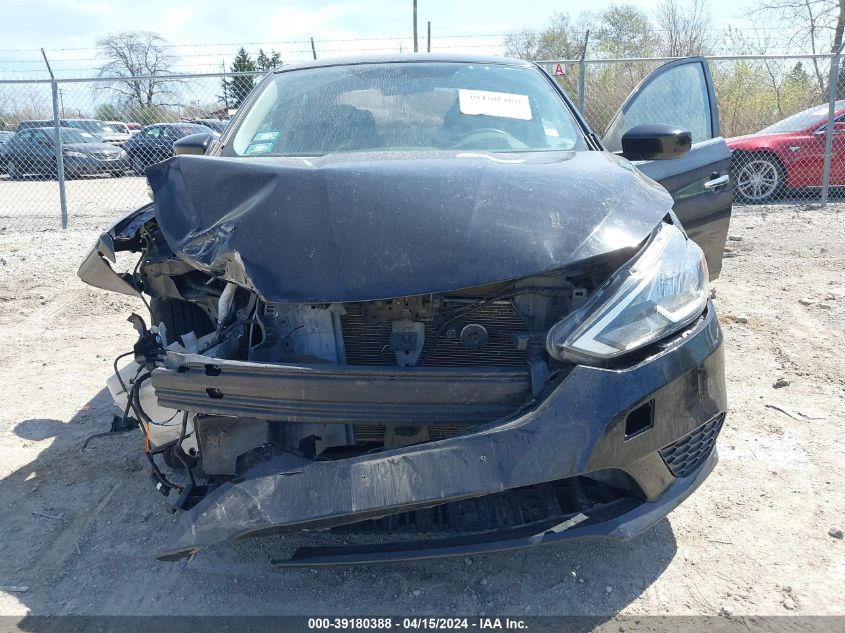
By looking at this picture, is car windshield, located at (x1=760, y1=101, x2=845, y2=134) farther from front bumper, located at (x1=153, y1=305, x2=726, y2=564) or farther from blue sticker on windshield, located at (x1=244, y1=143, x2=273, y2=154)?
front bumper, located at (x1=153, y1=305, x2=726, y2=564)

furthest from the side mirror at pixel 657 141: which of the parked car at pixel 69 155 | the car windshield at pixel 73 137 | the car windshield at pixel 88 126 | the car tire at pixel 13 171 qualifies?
the car tire at pixel 13 171

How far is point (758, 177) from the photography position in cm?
998

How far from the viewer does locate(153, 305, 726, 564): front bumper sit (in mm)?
1826

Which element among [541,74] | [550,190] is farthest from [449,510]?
[541,74]

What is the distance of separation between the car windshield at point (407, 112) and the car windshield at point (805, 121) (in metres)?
7.90

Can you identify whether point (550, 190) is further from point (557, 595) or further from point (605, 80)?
point (605, 80)

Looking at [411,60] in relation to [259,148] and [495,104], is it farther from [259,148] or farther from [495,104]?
[259,148]

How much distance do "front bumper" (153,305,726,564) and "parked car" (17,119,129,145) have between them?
1166 centimetres

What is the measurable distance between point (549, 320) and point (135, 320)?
1473 mm

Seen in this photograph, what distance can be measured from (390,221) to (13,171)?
15.7 metres

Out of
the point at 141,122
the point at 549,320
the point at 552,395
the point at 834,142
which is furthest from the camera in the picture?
the point at 141,122

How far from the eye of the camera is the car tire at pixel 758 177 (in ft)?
32.4

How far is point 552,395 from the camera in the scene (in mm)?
1864

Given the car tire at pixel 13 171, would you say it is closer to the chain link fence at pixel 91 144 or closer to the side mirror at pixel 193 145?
the chain link fence at pixel 91 144
